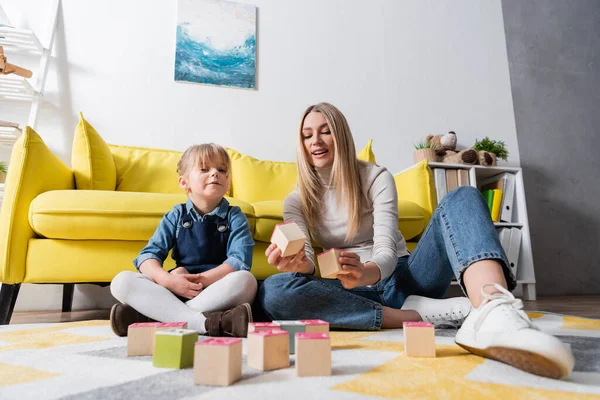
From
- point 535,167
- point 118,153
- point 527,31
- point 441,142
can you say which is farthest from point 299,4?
point 535,167

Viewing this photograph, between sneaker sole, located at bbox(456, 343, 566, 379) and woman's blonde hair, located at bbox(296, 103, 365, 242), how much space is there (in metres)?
0.52

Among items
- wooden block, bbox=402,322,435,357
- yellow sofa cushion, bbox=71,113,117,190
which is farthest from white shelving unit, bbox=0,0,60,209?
wooden block, bbox=402,322,435,357

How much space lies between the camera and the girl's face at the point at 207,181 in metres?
1.14

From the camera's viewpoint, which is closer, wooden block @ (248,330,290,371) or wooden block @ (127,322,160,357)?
wooden block @ (248,330,290,371)

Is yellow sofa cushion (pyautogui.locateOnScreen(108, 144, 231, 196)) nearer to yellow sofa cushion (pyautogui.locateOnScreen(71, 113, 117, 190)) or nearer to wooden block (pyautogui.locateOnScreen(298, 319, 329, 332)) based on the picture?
yellow sofa cushion (pyautogui.locateOnScreen(71, 113, 117, 190))

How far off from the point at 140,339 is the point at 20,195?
0.91 metres

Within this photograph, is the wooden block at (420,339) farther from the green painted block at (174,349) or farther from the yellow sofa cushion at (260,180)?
the yellow sofa cushion at (260,180)

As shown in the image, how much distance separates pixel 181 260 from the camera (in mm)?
1121

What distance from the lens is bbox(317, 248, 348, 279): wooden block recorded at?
2.44 feet

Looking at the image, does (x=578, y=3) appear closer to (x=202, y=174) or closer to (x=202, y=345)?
(x=202, y=174)

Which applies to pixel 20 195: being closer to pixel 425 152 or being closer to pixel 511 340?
pixel 511 340

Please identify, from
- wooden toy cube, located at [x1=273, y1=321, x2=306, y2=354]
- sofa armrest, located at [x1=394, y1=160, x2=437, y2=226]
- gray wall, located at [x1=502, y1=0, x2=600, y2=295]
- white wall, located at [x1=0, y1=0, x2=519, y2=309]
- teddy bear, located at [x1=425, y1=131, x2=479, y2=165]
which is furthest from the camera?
gray wall, located at [x1=502, y1=0, x2=600, y2=295]

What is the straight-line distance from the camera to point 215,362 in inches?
19.7

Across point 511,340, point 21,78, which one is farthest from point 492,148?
point 21,78
